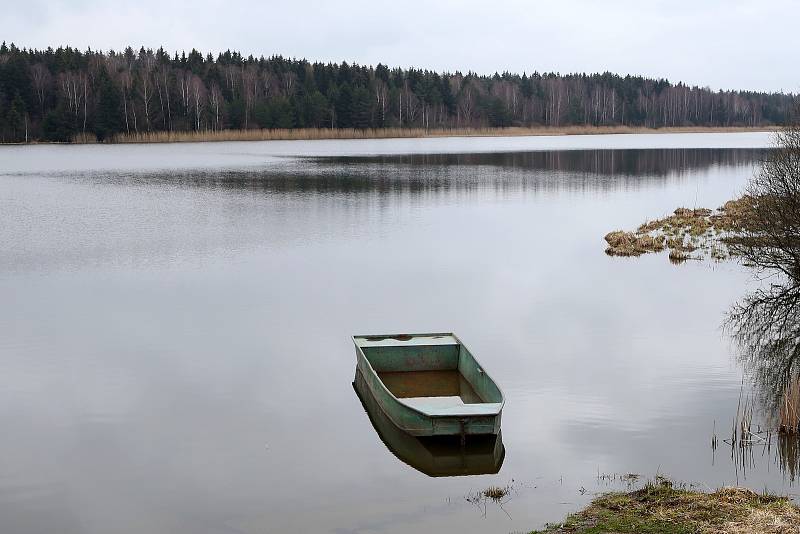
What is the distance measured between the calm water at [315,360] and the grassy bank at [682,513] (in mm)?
586

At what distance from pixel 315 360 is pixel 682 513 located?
8.79m

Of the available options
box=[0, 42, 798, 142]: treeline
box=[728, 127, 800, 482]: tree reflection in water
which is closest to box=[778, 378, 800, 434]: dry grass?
box=[728, 127, 800, 482]: tree reflection in water

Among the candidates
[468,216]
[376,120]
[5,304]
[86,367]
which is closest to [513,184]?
[468,216]

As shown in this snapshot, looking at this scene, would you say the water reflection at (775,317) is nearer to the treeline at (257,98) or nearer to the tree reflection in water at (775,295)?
the tree reflection in water at (775,295)

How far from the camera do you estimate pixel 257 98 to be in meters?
127

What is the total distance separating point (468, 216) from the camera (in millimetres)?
39000

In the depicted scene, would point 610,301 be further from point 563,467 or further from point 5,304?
point 5,304

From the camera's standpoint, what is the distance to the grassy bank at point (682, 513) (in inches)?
351

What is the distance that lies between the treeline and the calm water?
73.8 meters

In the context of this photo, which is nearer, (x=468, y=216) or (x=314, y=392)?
(x=314, y=392)

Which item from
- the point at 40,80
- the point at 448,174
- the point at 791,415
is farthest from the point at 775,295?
the point at 40,80

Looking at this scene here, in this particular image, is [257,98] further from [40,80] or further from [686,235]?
[686,235]

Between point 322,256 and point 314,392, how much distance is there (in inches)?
543

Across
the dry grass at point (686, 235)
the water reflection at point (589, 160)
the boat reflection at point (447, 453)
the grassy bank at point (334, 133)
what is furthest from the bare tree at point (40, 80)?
the boat reflection at point (447, 453)
